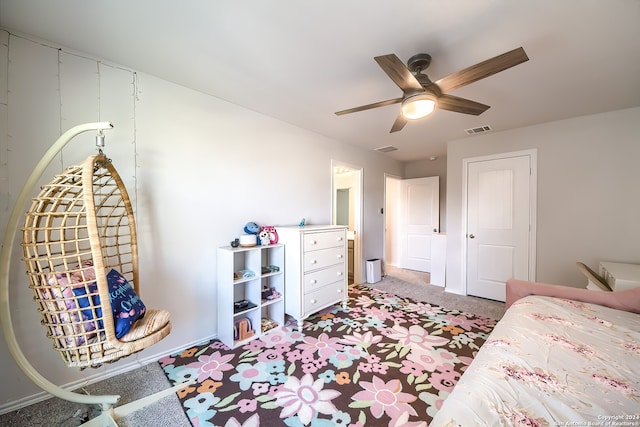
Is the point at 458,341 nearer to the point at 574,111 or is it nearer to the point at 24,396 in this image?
the point at 574,111

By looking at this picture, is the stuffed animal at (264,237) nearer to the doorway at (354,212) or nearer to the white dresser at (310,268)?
the white dresser at (310,268)

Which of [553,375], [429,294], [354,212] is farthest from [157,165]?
[429,294]

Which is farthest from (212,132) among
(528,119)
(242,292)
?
(528,119)

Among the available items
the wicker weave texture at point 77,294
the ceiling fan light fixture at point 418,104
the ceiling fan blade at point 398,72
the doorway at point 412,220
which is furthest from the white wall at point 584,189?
the wicker weave texture at point 77,294

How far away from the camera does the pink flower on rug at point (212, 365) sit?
70.0 inches

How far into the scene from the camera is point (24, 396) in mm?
1495

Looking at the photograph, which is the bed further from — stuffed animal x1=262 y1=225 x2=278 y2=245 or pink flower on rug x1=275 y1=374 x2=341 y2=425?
stuffed animal x1=262 y1=225 x2=278 y2=245

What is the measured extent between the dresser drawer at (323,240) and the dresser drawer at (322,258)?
0.06m

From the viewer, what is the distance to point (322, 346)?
2160 mm

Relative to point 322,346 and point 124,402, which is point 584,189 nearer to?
point 322,346

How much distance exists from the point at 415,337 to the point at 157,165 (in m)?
2.97

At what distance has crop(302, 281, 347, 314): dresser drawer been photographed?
8.23ft

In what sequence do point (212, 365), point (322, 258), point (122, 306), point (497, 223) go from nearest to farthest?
point (122, 306)
point (212, 365)
point (322, 258)
point (497, 223)

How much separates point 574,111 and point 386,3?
290cm
